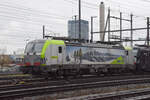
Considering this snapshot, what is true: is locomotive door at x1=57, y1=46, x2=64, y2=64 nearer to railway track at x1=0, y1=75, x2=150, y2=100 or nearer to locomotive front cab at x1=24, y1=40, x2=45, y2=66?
locomotive front cab at x1=24, y1=40, x2=45, y2=66

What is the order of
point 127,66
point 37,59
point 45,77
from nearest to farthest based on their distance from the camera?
1. point 37,59
2. point 45,77
3. point 127,66

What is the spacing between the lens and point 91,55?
2250 cm

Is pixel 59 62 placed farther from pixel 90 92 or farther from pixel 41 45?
pixel 90 92

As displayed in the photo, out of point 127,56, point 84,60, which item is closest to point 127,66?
point 127,56

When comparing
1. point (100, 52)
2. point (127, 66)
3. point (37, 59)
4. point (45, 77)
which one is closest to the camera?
point (37, 59)

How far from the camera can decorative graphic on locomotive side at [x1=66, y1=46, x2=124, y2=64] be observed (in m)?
20.7

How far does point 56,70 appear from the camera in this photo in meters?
19.3

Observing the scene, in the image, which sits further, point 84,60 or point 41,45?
point 84,60

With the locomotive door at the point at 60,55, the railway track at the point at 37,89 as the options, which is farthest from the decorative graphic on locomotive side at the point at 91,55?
the railway track at the point at 37,89

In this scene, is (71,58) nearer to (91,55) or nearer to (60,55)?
(60,55)

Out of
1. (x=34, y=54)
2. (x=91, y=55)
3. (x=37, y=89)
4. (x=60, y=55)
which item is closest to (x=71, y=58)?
(x=60, y=55)

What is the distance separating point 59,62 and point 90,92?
7.31 m

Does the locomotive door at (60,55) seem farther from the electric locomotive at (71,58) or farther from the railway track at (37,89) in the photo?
the railway track at (37,89)

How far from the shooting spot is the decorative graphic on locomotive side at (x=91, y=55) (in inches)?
815
